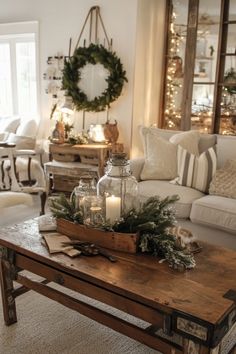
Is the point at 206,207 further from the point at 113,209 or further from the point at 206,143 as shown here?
the point at 113,209

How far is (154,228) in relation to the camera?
5.42 ft

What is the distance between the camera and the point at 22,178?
14.2 feet

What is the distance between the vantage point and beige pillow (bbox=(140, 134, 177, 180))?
3.20 metres

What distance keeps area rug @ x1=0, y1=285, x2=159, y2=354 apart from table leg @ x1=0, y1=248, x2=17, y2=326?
0.05 meters

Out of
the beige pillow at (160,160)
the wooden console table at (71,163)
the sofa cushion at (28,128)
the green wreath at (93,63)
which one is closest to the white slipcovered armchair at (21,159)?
the sofa cushion at (28,128)

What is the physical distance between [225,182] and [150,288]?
64.9 inches

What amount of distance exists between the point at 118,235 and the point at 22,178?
2.92m

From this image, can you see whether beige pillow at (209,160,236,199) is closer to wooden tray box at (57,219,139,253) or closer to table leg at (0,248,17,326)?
wooden tray box at (57,219,139,253)

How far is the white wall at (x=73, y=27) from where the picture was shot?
3977 millimetres

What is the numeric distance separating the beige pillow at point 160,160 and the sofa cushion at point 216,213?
0.56 meters

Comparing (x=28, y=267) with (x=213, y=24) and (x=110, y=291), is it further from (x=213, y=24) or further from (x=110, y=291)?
(x=213, y=24)

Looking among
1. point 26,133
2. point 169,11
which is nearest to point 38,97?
point 26,133

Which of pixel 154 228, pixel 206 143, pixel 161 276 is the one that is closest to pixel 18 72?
pixel 206 143

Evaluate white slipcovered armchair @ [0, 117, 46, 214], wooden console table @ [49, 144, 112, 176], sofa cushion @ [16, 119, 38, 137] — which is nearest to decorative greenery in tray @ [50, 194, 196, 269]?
white slipcovered armchair @ [0, 117, 46, 214]
